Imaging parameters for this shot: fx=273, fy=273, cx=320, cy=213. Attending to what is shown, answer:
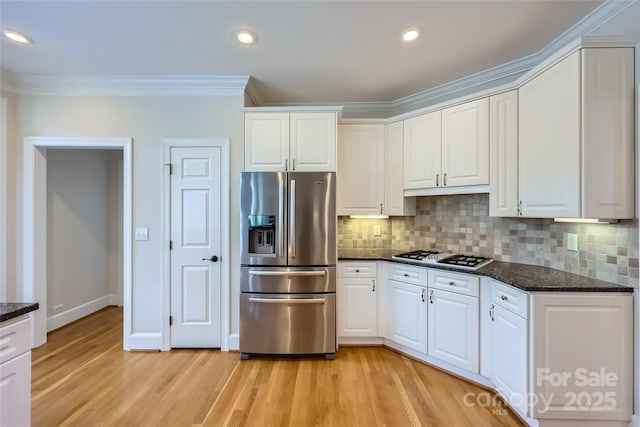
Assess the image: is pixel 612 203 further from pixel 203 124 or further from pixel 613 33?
pixel 203 124

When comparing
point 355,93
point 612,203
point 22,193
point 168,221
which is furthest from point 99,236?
point 612,203

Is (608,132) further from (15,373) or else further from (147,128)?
(147,128)

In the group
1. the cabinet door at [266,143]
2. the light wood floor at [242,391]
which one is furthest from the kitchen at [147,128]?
the light wood floor at [242,391]

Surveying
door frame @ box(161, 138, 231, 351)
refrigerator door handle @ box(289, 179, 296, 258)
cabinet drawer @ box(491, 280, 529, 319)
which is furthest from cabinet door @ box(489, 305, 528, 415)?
door frame @ box(161, 138, 231, 351)

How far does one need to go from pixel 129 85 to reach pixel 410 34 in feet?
8.87

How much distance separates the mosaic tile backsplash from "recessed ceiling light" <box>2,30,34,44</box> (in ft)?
10.4

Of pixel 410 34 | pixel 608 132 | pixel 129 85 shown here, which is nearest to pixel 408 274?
pixel 608 132

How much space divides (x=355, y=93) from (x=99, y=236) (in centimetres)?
401

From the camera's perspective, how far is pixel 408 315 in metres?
2.62

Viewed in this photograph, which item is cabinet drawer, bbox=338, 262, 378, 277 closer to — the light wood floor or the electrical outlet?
the light wood floor

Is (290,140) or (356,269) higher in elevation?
(290,140)

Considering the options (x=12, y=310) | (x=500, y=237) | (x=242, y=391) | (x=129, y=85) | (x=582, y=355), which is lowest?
(x=242, y=391)

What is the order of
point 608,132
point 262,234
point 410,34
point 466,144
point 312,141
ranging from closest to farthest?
point 608,132 < point 410,34 < point 466,144 < point 262,234 < point 312,141

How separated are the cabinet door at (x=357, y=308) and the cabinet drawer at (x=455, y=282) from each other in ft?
2.02
